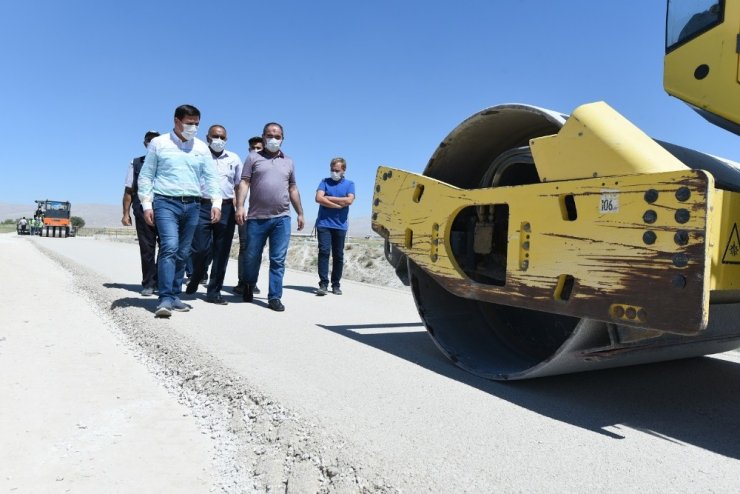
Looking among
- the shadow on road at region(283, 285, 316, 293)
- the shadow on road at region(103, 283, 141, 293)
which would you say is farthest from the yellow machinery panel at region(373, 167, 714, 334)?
the shadow on road at region(103, 283, 141, 293)

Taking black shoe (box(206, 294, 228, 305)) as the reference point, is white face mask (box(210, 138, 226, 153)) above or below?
above

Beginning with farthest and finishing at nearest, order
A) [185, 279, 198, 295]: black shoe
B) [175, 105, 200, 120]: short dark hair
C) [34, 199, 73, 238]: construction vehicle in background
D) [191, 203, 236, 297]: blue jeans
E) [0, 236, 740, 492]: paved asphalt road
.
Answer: [34, 199, 73, 238]: construction vehicle in background < [185, 279, 198, 295]: black shoe < [191, 203, 236, 297]: blue jeans < [175, 105, 200, 120]: short dark hair < [0, 236, 740, 492]: paved asphalt road

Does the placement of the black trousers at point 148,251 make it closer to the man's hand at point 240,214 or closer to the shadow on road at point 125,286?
the shadow on road at point 125,286

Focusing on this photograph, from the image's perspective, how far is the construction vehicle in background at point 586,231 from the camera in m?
2.08

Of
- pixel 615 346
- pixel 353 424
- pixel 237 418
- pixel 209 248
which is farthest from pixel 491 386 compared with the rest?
pixel 209 248

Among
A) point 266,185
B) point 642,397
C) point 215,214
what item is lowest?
point 642,397

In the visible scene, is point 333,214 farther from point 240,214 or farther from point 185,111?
point 185,111

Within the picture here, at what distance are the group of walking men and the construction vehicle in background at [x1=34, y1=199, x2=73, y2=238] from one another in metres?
33.8

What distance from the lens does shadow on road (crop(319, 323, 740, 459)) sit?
241cm

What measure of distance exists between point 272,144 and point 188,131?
0.79 metres

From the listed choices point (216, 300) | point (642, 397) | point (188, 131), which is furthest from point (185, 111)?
point (642, 397)

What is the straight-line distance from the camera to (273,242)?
Result: 5348 millimetres

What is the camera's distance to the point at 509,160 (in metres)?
3.33

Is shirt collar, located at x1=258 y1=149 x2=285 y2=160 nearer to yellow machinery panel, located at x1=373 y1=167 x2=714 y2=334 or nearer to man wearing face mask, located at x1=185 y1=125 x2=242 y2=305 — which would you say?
man wearing face mask, located at x1=185 y1=125 x2=242 y2=305
